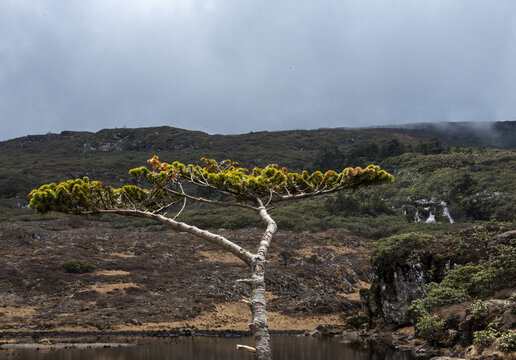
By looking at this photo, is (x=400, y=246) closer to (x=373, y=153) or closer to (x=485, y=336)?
(x=485, y=336)

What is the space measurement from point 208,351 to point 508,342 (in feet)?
47.7

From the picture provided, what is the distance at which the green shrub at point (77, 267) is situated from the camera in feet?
134

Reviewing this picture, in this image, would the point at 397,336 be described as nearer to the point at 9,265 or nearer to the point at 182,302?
the point at 182,302

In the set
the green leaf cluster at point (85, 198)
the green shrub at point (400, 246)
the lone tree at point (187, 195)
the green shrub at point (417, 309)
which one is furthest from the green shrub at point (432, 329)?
the green leaf cluster at point (85, 198)

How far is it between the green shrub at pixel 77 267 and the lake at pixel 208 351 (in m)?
14.9

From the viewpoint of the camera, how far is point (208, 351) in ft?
80.4

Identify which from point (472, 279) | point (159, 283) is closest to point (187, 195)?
point (472, 279)

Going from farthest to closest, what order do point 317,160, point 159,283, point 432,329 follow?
1. point 317,160
2. point 159,283
3. point 432,329

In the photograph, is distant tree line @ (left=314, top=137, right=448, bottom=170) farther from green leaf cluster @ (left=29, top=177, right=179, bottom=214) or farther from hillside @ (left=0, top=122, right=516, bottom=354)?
green leaf cluster @ (left=29, top=177, right=179, bottom=214)

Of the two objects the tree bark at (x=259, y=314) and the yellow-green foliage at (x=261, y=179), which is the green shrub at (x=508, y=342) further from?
the tree bark at (x=259, y=314)

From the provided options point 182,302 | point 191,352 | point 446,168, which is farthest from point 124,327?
point 446,168

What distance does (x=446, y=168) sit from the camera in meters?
84.9

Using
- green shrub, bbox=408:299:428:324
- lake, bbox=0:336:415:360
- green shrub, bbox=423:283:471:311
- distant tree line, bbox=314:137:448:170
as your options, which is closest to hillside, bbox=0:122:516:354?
green shrub, bbox=423:283:471:311

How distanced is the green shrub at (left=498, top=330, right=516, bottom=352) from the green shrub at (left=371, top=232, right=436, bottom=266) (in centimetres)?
1248
